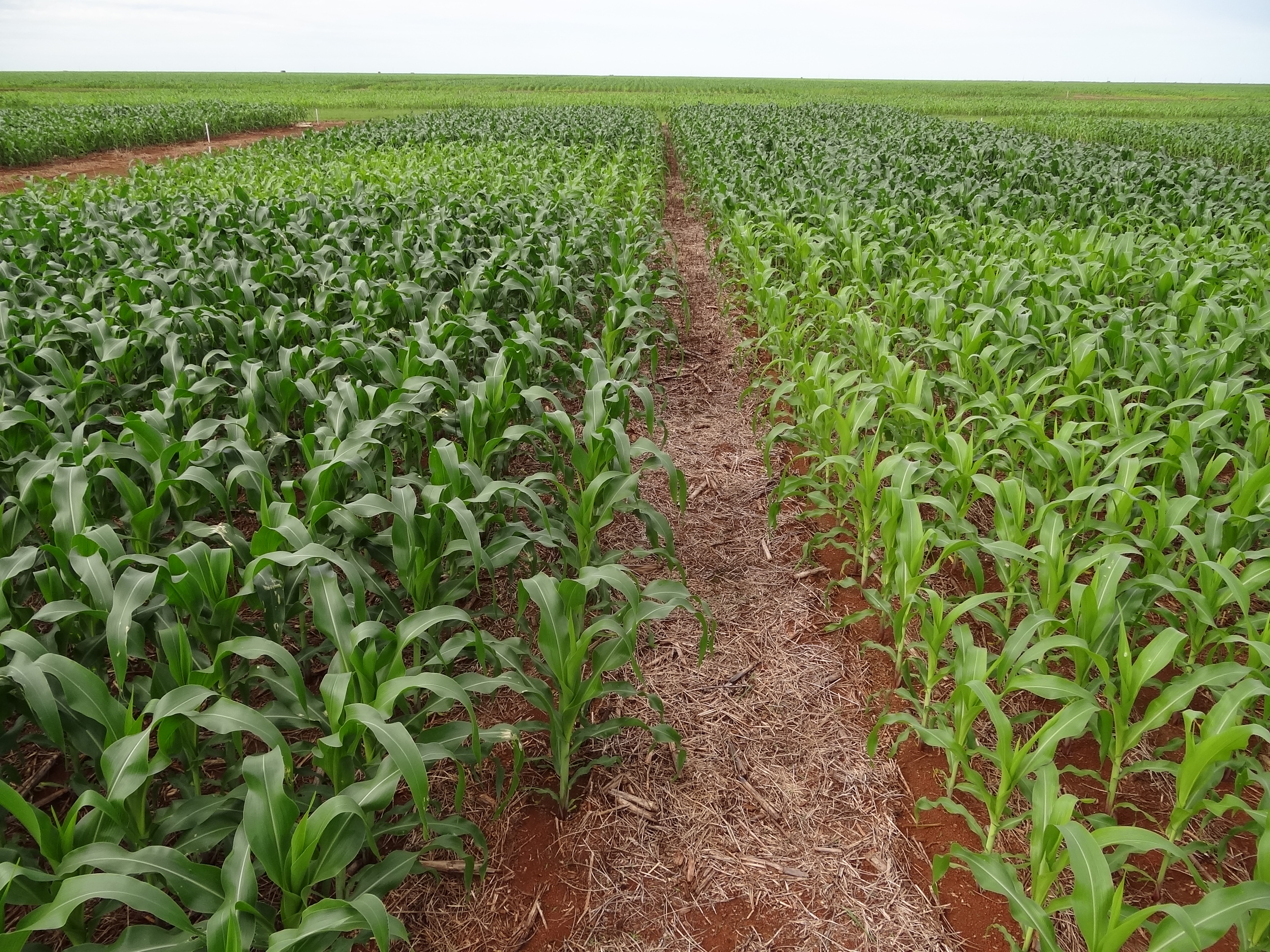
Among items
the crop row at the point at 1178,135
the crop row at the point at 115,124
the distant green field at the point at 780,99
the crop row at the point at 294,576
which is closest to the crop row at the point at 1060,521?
the crop row at the point at 294,576

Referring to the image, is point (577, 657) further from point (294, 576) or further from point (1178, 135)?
point (1178, 135)

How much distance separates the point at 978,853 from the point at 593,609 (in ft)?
5.73

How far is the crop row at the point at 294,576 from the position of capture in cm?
170

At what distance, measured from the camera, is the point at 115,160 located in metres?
22.4

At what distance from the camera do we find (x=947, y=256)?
7.10 m

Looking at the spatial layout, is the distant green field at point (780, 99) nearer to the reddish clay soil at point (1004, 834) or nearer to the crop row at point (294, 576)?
the reddish clay soil at point (1004, 834)

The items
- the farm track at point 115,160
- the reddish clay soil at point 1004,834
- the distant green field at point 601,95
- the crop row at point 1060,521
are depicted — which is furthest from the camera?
the distant green field at point 601,95

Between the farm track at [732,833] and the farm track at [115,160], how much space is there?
15951 millimetres

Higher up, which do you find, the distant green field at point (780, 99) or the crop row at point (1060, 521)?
the distant green field at point (780, 99)

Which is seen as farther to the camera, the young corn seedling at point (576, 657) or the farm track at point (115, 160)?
the farm track at point (115, 160)

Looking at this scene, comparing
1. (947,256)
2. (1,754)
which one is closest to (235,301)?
(1,754)

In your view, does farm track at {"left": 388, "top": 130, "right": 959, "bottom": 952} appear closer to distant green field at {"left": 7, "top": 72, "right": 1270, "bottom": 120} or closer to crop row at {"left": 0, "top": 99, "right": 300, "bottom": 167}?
crop row at {"left": 0, "top": 99, "right": 300, "bottom": 167}

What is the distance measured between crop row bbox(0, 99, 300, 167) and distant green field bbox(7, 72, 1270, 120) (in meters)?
4.81

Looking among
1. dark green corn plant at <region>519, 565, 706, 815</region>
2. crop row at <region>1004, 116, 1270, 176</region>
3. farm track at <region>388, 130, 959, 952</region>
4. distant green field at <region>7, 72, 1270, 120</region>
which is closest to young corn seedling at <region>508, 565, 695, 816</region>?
dark green corn plant at <region>519, 565, 706, 815</region>
